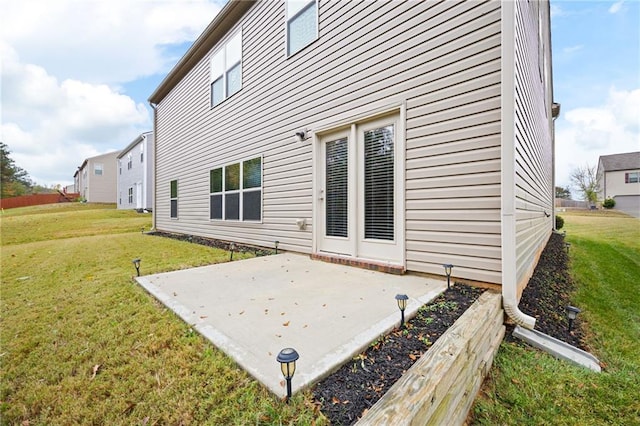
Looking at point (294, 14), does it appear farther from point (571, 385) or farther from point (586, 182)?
point (586, 182)

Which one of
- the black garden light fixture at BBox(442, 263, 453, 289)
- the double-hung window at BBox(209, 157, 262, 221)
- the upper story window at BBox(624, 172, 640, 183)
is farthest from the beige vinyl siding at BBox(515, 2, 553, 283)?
the upper story window at BBox(624, 172, 640, 183)

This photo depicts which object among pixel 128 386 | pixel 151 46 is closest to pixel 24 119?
pixel 151 46

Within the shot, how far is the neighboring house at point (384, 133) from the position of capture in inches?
112

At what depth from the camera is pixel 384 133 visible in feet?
12.6

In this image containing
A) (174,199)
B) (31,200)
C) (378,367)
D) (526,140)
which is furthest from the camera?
(31,200)

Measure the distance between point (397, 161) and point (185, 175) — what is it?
738 centimetres

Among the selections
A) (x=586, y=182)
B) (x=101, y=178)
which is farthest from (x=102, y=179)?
(x=586, y=182)

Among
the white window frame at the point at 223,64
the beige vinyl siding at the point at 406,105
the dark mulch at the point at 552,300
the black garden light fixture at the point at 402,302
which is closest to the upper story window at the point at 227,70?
the white window frame at the point at 223,64

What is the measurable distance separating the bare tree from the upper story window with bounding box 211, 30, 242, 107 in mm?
34332

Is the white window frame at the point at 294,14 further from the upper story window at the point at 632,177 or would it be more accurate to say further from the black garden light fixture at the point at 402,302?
the upper story window at the point at 632,177

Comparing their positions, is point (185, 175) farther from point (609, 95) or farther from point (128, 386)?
point (609, 95)

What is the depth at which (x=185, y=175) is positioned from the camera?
8812mm

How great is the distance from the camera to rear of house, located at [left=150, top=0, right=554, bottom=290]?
2.85 m

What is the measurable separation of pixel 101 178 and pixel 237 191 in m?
29.0
